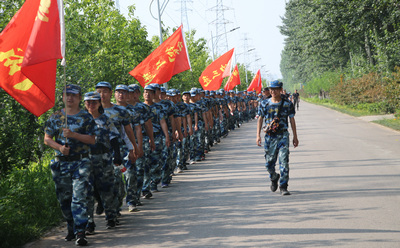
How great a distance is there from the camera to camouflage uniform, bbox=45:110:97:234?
22.0 ft

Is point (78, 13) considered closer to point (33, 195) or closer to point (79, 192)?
point (33, 195)

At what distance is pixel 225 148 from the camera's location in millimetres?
19000

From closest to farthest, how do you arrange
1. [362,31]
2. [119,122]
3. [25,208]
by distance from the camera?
[119,122] < [25,208] < [362,31]

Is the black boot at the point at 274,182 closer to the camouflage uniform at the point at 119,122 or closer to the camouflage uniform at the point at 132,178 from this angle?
the camouflage uniform at the point at 132,178

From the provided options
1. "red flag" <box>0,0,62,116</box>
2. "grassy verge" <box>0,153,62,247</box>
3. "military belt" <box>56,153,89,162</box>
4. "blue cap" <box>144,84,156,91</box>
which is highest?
"red flag" <box>0,0,62,116</box>

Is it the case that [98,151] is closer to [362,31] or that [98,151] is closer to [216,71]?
[216,71]

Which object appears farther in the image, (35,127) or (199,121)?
(199,121)

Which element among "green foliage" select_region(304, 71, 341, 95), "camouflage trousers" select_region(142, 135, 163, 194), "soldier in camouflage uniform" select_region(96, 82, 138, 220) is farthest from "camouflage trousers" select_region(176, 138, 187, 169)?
"green foliage" select_region(304, 71, 341, 95)

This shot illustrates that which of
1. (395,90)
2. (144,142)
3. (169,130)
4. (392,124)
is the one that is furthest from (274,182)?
(392,124)

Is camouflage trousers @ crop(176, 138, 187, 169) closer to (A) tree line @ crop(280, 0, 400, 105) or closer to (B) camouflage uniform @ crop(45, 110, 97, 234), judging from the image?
(B) camouflage uniform @ crop(45, 110, 97, 234)

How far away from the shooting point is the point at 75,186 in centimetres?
673

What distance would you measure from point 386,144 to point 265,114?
8462mm

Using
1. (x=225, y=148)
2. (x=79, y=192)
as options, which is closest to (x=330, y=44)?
(x=225, y=148)

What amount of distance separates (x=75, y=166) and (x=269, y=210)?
9.81 feet
